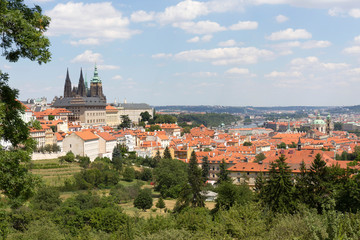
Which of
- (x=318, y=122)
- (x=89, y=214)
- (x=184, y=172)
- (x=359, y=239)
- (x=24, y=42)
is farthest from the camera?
(x=318, y=122)

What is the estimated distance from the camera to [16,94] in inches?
345

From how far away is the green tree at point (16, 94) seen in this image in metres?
8.02

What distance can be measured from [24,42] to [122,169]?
5823cm

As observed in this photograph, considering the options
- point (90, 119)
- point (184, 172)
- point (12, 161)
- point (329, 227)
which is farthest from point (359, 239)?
point (90, 119)

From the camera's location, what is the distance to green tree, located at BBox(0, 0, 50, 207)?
802 centimetres

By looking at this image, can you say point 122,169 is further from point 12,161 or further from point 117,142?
point 12,161

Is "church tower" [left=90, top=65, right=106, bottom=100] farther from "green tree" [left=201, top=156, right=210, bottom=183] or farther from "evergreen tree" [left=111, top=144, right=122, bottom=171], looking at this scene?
"green tree" [left=201, top=156, right=210, bottom=183]

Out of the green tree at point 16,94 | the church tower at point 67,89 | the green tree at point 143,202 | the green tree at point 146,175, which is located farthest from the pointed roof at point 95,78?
the green tree at point 16,94

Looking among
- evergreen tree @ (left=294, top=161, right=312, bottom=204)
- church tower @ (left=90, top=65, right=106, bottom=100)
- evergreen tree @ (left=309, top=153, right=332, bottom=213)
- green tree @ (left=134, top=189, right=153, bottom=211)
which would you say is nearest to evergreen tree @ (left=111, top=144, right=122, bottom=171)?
green tree @ (left=134, top=189, right=153, bottom=211)

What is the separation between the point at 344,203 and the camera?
2281cm

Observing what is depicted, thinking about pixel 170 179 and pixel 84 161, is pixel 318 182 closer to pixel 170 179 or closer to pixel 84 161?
pixel 170 179

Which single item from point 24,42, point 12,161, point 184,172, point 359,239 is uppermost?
point 24,42

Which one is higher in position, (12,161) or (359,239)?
(12,161)

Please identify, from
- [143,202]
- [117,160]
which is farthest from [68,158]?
[143,202]
